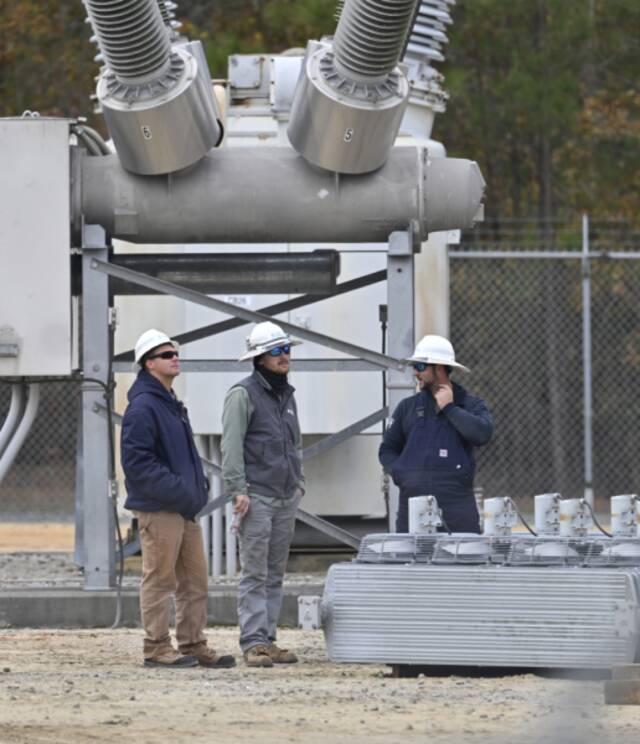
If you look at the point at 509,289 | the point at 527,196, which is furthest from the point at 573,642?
the point at 527,196

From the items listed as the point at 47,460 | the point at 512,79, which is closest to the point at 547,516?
the point at 47,460

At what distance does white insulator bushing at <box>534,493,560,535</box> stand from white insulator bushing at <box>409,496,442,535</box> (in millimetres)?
533

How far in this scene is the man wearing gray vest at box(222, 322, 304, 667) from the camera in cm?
1116

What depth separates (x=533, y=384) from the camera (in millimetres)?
22531

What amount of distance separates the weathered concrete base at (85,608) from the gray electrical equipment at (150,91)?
8.43ft

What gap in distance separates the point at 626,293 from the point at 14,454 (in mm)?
10208

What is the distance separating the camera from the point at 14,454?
13.3m

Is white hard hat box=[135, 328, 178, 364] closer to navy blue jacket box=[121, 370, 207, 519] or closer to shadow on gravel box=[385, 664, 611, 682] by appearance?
navy blue jacket box=[121, 370, 207, 519]

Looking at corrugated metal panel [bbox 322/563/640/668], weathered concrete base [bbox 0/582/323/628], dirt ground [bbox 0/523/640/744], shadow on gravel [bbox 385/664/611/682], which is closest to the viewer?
dirt ground [bbox 0/523/640/744]

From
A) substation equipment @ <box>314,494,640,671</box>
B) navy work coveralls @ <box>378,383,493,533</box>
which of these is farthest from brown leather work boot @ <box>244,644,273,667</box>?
navy work coveralls @ <box>378,383,493,533</box>

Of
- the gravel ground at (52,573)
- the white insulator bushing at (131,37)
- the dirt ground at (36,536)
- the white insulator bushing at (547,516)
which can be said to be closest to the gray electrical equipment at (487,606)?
the white insulator bushing at (547,516)

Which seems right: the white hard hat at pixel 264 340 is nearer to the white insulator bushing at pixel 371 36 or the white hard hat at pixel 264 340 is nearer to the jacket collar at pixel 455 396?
the jacket collar at pixel 455 396

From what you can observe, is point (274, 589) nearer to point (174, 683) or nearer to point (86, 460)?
point (174, 683)

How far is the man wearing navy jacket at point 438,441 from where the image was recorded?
11.6m
